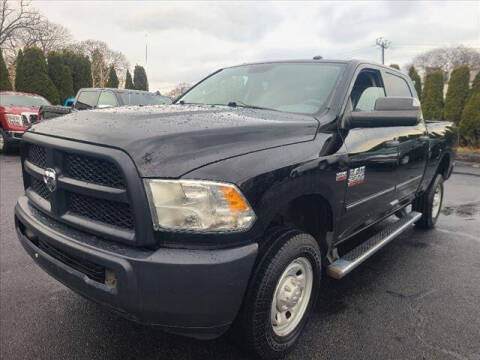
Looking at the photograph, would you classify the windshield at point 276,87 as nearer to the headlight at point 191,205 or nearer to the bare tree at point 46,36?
the headlight at point 191,205

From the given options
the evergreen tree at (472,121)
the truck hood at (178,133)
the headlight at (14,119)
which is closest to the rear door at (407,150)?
the truck hood at (178,133)

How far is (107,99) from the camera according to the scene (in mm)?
10211

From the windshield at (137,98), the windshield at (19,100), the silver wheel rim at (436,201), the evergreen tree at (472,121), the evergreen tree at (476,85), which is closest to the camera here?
the silver wheel rim at (436,201)

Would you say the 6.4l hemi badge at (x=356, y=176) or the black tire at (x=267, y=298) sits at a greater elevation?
the 6.4l hemi badge at (x=356, y=176)

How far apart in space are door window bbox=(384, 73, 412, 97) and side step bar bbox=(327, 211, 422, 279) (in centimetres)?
134

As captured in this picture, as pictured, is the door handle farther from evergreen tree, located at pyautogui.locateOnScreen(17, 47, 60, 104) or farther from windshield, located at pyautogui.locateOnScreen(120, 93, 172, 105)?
evergreen tree, located at pyautogui.locateOnScreen(17, 47, 60, 104)

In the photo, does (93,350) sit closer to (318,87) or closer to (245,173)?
(245,173)

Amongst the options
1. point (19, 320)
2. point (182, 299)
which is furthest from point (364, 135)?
point (19, 320)

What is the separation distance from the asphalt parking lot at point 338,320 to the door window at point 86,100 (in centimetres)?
736

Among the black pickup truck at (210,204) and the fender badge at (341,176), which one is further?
the fender badge at (341,176)

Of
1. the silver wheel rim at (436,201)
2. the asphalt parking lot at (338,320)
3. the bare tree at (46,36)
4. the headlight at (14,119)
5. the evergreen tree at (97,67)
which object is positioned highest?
the bare tree at (46,36)

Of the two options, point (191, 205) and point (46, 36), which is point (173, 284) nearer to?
point (191, 205)

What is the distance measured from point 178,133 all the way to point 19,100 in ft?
37.9

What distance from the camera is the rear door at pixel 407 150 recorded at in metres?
3.48
